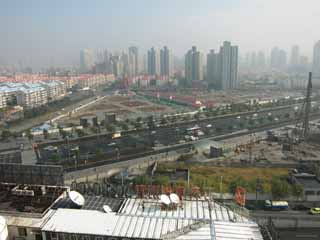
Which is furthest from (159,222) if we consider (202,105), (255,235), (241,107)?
(202,105)

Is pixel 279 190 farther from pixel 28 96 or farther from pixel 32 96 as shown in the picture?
pixel 32 96

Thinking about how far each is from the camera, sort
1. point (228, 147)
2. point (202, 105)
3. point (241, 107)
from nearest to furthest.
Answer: point (228, 147), point (241, 107), point (202, 105)

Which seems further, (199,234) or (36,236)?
(36,236)

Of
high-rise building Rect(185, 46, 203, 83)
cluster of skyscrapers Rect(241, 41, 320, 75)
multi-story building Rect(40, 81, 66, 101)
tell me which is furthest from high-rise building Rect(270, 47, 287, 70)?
multi-story building Rect(40, 81, 66, 101)

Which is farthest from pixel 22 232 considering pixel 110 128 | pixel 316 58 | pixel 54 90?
pixel 316 58

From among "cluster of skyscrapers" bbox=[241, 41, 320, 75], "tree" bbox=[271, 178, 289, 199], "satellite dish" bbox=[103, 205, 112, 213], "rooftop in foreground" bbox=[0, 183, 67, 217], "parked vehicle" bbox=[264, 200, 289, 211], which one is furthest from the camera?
"cluster of skyscrapers" bbox=[241, 41, 320, 75]

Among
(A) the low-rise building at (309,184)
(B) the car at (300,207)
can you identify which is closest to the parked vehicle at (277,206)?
(B) the car at (300,207)

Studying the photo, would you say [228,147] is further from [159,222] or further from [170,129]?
[159,222]

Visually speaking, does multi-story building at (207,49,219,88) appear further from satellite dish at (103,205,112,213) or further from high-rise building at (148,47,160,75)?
satellite dish at (103,205,112,213)
